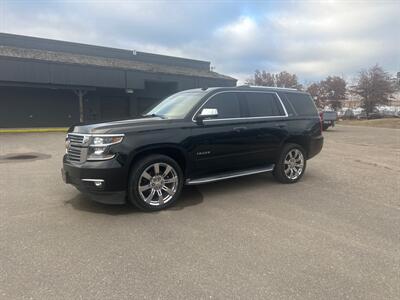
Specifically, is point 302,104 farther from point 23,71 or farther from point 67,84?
point 23,71

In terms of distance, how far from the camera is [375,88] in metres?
52.4

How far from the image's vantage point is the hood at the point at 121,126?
4590 mm

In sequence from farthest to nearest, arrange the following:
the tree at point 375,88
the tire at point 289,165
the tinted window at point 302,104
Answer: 1. the tree at point 375,88
2. the tinted window at point 302,104
3. the tire at point 289,165

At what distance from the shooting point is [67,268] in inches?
127

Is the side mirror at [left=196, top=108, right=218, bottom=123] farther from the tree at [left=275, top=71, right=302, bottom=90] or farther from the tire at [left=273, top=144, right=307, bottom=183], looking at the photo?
the tree at [left=275, top=71, right=302, bottom=90]

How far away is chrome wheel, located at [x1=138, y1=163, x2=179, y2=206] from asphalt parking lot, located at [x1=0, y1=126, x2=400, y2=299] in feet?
0.91

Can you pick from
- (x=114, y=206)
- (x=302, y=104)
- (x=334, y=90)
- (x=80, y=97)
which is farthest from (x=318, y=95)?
(x=114, y=206)

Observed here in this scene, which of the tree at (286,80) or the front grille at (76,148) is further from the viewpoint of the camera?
the tree at (286,80)

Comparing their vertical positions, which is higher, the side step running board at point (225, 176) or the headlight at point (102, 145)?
the headlight at point (102, 145)

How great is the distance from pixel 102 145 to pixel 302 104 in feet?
14.8

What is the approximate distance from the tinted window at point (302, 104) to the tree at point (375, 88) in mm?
52635

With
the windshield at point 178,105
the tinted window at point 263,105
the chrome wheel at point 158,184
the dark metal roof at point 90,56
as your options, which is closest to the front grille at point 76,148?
the chrome wheel at point 158,184

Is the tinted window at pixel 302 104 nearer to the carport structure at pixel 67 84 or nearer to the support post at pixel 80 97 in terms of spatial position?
the carport structure at pixel 67 84

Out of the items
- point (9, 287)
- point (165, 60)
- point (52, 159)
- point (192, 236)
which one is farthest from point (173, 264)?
point (165, 60)
